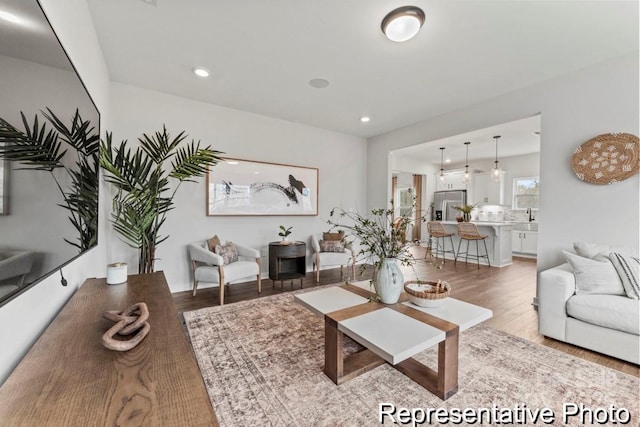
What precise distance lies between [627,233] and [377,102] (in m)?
2.99

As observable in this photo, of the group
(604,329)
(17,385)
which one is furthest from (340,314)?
(604,329)

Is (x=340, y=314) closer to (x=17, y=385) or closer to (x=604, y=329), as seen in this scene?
(x=17, y=385)

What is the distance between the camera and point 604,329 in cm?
207

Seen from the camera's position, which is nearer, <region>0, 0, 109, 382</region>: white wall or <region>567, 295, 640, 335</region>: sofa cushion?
<region>0, 0, 109, 382</region>: white wall

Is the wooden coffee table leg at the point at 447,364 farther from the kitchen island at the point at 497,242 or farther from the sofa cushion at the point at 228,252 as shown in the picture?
the kitchen island at the point at 497,242

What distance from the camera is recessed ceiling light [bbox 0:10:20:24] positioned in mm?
694

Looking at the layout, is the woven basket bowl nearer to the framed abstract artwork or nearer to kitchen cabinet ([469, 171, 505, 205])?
the framed abstract artwork

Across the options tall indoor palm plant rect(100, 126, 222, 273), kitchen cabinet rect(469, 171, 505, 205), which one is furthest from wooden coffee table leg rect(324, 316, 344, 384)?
kitchen cabinet rect(469, 171, 505, 205)

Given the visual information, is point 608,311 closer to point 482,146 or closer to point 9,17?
point 9,17

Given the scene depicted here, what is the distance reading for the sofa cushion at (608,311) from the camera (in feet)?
6.39

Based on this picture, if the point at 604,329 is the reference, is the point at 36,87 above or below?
above

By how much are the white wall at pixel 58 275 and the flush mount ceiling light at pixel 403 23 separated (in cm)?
207

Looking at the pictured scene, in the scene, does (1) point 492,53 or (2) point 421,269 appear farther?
(2) point 421,269

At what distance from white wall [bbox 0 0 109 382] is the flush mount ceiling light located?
207cm
